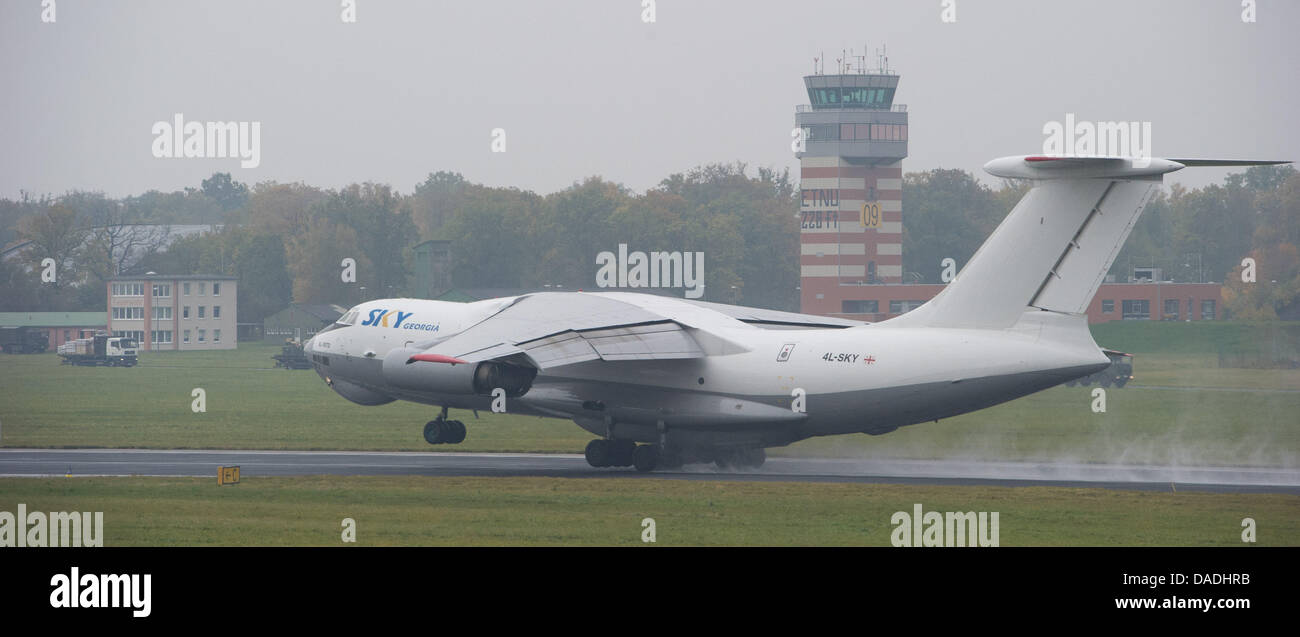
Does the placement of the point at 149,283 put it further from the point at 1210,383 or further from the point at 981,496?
the point at 981,496

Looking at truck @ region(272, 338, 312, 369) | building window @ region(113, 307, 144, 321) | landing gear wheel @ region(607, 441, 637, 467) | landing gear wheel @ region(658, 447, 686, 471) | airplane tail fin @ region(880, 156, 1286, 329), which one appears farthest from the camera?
building window @ region(113, 307, 144, 321)

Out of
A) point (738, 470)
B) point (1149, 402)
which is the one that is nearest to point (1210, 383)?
point (1149, 402)

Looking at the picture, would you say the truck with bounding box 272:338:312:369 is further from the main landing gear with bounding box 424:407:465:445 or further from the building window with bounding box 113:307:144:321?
the main landing gear with bounding box 424:407:465:445

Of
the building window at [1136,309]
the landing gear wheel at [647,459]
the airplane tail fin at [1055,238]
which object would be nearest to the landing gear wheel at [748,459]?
the landing gear wheel at [647,459]

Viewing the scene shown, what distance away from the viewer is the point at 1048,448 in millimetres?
29594

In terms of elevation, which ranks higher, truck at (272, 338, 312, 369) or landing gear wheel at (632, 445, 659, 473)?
truck at (272, 338, 312, 369)

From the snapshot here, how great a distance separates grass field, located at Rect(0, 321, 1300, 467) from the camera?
96.7 ft

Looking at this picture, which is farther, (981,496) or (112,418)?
(112,418)

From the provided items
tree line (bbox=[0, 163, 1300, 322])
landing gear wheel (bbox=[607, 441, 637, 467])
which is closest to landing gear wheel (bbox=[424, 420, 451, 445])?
landing gear wheel (bbox=[607, 441, 637, 467])

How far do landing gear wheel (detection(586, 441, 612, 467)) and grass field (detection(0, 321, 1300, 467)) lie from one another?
4293 mm

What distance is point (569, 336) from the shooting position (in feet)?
83.7

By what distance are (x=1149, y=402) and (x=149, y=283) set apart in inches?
1751

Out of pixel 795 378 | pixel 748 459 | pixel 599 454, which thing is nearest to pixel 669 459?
pixel 599 454

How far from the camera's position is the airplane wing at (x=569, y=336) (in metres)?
24.8
